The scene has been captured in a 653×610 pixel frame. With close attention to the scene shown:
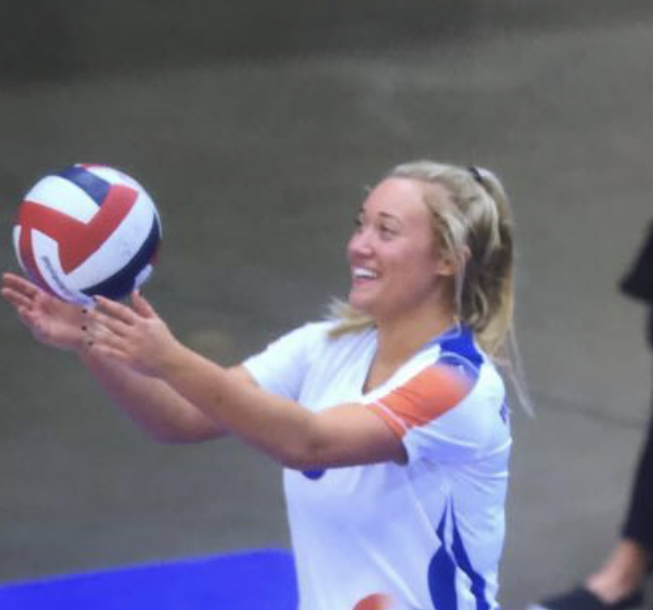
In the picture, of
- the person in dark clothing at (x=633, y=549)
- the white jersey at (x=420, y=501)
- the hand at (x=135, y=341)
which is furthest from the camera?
the person in dark clothing at (x=633, y=549)

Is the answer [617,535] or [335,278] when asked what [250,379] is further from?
[335,278]

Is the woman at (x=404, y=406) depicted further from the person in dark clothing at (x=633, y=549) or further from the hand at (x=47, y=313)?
the person in dark clothing at (x=633, y=549)

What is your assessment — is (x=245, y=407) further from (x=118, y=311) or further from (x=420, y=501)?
(x=420, y=501)

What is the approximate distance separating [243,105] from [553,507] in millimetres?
4328

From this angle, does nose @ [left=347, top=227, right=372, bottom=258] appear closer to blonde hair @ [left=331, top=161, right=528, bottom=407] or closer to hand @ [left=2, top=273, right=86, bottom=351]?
blonde hair @ [left=331, top=161, right=528, bottom=407]

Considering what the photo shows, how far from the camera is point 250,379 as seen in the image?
326cm

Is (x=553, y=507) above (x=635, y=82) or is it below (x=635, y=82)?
below

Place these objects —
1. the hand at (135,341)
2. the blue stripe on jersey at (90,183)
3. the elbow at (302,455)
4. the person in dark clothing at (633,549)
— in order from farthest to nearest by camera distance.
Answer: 1. the person in dark clothing at (633,549)
2. the blue stripe on jersey at (90,183)
3. the elbow at (302,455)
4. the hand at (135,341)

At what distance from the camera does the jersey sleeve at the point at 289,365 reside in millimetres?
3254

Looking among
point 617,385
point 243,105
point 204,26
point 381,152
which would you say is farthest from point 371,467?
point 204,26

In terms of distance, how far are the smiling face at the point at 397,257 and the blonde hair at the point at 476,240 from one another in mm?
22

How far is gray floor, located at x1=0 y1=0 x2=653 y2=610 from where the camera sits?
18.4ft

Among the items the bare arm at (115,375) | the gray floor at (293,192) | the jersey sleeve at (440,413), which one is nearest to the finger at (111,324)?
the bare arm at (115,375)

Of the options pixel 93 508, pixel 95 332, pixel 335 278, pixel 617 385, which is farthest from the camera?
pixel 335 278
